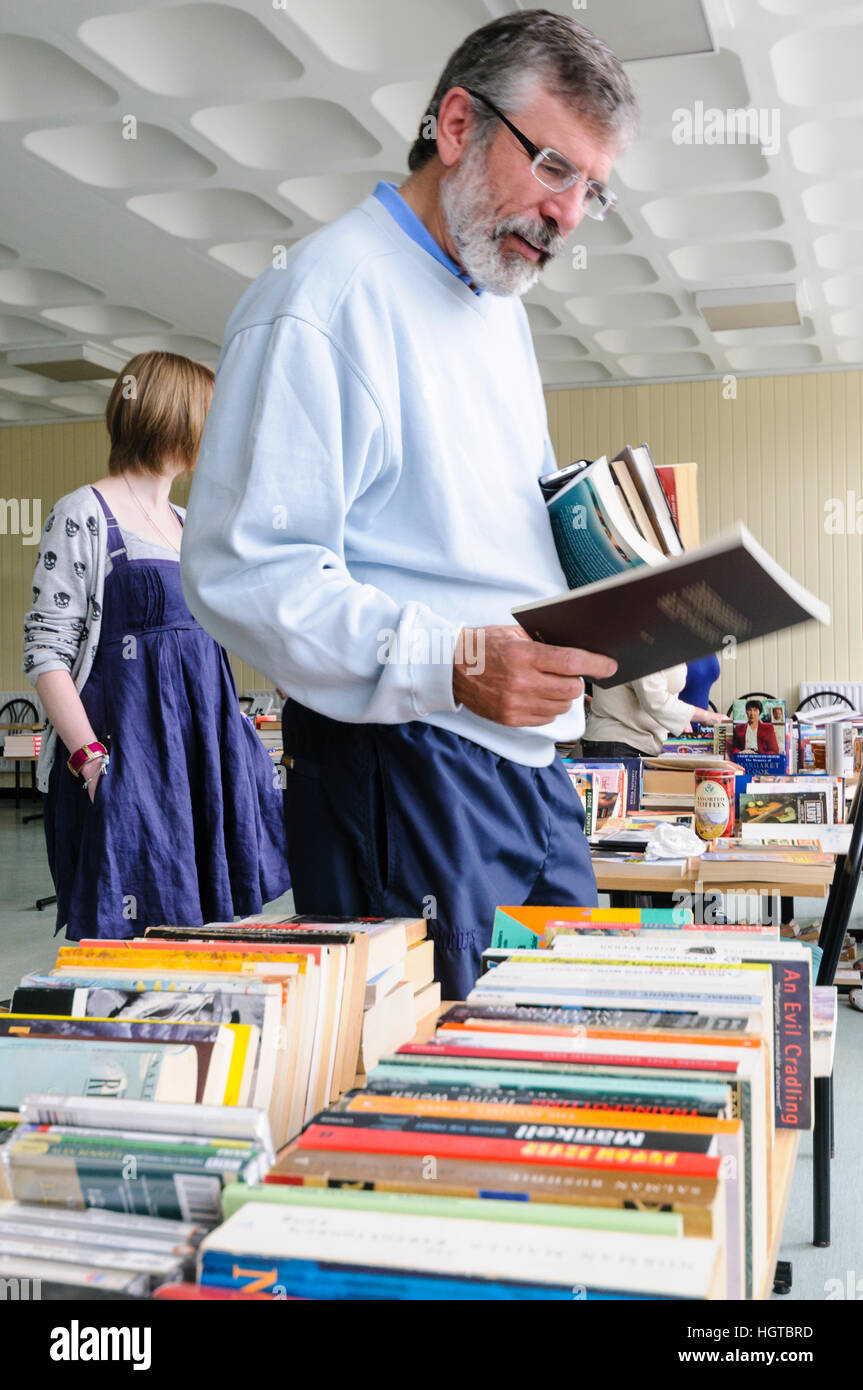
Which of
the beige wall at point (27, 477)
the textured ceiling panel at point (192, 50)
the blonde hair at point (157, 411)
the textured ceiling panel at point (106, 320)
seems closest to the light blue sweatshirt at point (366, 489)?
the blonde hair at point (157, 411)

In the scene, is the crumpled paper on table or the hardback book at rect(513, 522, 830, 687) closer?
the hardback book at rect(513, 522, 830, 687)

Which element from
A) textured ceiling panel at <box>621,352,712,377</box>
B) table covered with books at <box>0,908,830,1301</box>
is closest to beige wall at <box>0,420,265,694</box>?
textured ceiling panel at <box>621,352,712,377</box>

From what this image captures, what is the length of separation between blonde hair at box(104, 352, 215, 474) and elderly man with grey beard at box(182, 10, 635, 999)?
79cm

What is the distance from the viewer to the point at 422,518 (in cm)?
131

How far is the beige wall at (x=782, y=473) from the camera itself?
9.84 meters

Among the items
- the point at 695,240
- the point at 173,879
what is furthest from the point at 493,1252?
the point at 695,240

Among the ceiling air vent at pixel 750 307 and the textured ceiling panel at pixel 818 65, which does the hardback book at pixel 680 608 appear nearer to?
the textured ceiling panel at pixel 818 65

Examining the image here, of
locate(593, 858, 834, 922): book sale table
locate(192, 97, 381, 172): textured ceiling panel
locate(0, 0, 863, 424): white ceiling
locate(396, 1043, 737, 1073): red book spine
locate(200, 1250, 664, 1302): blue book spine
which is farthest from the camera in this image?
locate(192, 97, 381, 172): textured ceiling panel

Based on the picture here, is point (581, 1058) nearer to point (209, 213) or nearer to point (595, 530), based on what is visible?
point (595, 530)

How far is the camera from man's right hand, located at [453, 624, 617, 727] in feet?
3.70

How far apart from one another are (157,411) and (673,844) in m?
1.51

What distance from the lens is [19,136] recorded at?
5402 millimetres

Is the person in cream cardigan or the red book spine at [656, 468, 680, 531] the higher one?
the red book spine at [656, 468, 680, 531]

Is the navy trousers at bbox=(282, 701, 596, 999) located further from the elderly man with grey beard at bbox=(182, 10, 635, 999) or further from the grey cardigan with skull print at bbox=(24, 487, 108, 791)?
the grey cardigan with skull print at bbox=(24, 487, 108, 791)
